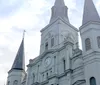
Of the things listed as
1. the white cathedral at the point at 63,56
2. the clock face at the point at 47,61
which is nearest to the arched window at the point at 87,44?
the white cathedral at the point at 63,56

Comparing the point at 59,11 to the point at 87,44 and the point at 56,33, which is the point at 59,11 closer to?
the point at 56,33

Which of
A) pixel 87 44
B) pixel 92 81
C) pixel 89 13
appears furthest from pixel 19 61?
pixel 92 81

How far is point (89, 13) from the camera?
107ft

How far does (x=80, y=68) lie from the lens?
29.0m

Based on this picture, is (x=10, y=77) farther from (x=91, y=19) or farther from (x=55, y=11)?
(x=91, y=19)

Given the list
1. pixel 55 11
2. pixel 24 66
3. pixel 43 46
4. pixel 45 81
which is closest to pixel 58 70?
pixel 45 81

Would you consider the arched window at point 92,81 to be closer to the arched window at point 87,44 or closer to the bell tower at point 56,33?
the arched window at point 87,44

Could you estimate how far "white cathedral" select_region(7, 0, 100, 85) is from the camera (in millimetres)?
27672

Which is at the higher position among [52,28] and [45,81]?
[52,28]

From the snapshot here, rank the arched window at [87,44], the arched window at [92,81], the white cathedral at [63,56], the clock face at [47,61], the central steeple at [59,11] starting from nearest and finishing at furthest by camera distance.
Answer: the arched window at [92,81], the white cathedral at [63,56], the arched window at [87,44], the clock face at [47,61], the central steeple at [59,11]

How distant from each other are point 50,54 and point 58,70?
3.59 metres

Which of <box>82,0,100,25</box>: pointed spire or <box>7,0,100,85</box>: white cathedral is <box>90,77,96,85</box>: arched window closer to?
<box>7,0,100,85</box>: white cathedral

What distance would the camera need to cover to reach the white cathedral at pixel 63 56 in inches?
1089

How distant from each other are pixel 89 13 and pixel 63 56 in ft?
24.0
